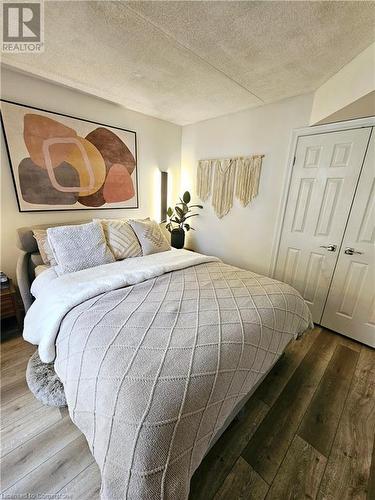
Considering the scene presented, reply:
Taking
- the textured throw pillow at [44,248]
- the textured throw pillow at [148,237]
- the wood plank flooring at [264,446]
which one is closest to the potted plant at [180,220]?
the textured throw pillow at [148,237]

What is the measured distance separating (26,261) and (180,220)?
2063 mm

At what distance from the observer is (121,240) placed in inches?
86.7

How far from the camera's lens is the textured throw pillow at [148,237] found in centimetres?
233

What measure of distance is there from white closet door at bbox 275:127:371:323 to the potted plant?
4.78 feet

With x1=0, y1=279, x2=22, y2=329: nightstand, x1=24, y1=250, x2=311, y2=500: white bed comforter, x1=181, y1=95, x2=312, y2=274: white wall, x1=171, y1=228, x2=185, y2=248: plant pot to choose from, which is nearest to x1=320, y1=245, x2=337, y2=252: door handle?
x1=181, y1=95, x2=312, y2=274: white wall

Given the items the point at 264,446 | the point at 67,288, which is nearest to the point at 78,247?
the point at 67,288

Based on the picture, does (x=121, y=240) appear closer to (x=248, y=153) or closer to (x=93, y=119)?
(x=93, y=119)

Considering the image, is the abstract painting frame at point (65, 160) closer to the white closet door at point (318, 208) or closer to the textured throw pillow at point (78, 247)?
the textured throw pillow at point (78, 247)

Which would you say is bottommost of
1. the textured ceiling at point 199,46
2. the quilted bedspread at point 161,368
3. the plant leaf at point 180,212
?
the quilted bedspread at point 161,368

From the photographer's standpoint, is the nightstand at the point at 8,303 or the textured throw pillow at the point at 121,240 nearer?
the nightstand at the point at 8,303

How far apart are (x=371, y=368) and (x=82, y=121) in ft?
12.3

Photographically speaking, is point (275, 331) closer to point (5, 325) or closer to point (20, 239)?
point (20, 239)

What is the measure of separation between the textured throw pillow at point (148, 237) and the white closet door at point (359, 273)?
1.92 metres

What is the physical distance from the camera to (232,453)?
1174 millimetres
